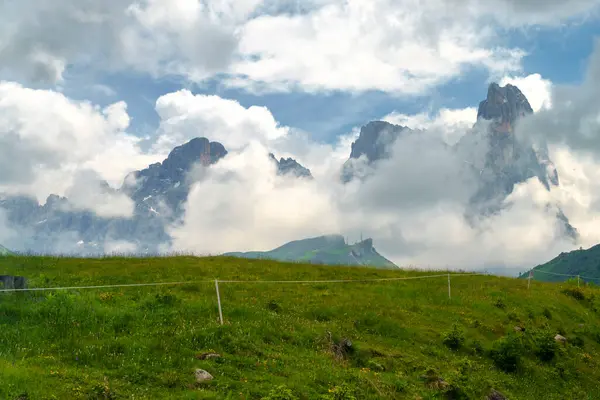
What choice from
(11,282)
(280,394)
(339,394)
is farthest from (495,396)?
(11,282)

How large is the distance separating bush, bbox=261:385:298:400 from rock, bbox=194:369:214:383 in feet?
8.08

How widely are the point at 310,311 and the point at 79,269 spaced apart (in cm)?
2153

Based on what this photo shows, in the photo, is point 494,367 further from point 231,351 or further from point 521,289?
point 521,289

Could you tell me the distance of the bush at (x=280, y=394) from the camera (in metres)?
17.5

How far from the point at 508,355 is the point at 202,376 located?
20.2m

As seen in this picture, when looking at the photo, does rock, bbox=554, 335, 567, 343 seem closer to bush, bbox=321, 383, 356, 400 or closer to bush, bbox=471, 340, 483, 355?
bush, bbox=471, 340, 483, 355

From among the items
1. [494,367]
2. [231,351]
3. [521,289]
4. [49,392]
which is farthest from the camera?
[521,289]

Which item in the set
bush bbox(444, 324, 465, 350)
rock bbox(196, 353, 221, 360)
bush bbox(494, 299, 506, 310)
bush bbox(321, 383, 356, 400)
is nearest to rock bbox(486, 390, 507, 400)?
bush bbox(444, 324, 465, 350)

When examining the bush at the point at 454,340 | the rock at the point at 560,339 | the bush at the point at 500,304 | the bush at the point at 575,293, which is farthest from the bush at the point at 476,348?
the bush at the point at 575,293

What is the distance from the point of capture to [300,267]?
5209cm

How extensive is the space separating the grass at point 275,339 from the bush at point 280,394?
0.06 metres

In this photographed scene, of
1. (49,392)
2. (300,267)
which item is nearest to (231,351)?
(49,392)

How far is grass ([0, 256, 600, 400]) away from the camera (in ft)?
60.3

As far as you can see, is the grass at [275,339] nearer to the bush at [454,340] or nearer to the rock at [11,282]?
the bush at [454,340]
